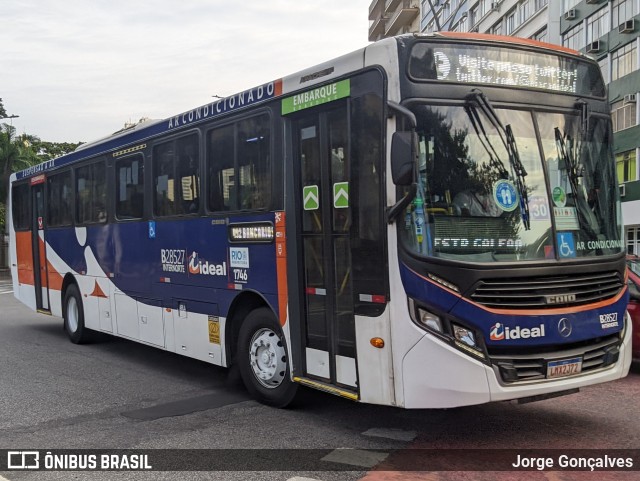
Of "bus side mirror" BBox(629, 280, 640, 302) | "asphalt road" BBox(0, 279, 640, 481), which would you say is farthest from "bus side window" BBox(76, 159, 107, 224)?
"bus side mirror" BBox(629, 280, 640, 302)

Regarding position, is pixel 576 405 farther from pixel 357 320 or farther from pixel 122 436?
pixel 122 436

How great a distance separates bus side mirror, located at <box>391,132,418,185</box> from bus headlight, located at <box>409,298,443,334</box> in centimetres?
95

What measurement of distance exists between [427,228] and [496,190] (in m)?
0.65

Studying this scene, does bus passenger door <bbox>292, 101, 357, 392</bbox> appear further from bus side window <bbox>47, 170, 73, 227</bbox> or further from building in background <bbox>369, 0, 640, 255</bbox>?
building in background <bbox>369, 0, 640, 255</bbox>

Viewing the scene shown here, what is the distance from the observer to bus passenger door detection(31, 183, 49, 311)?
13359 mm

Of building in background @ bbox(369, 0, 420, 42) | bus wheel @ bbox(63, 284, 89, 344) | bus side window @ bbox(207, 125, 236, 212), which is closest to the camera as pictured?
bus side window @ bbox(207, 125, 236, 212)

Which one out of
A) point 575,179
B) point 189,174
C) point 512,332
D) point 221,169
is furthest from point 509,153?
point 189,174

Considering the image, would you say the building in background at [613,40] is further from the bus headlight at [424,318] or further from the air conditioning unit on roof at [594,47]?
the bus headlight at [424,318]

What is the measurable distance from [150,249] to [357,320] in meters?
4.40

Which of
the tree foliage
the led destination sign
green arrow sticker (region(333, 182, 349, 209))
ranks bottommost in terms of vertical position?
green arrow sticker (region(333, 182, 349, 209))

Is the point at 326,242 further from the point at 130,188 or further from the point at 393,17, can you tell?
the point at 393,17

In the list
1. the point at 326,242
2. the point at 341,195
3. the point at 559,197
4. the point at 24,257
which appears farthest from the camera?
the point at 24,257

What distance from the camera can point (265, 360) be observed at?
24.2 ft

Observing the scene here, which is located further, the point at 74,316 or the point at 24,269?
the point at 24,269
